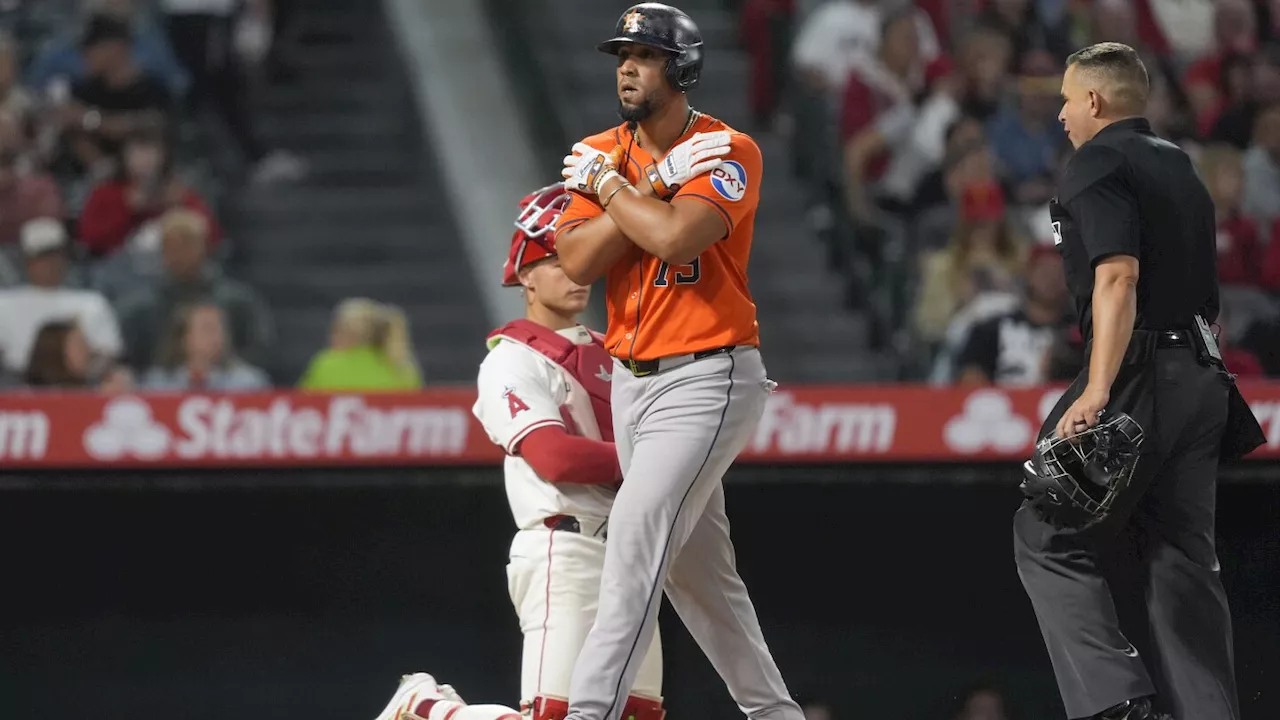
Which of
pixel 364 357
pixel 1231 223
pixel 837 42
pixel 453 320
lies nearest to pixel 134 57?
pixel 453 320

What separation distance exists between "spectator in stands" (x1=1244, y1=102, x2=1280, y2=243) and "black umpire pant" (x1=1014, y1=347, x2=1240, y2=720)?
19.2 feet

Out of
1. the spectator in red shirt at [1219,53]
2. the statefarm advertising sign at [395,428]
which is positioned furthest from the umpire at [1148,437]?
the spectator in red shirt at [1219,53]

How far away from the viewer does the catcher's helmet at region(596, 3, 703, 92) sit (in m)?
4.13

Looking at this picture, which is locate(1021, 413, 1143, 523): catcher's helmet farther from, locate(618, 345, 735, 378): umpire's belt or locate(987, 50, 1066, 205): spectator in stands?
locate(987, 50, 1066, 205): spectator in stands

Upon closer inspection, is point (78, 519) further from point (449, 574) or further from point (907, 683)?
point (907, 683)

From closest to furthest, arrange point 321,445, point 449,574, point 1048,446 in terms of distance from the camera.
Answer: point 1048,446
point 321,445
point 449,574

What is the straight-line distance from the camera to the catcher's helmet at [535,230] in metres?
4.56

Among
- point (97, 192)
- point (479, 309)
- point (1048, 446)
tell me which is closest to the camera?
point (1048, 446)

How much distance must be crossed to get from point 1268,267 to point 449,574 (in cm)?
483

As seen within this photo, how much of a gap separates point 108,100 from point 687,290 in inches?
244

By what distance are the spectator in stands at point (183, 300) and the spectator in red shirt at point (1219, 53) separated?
5405 millimetres

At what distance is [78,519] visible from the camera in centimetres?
625

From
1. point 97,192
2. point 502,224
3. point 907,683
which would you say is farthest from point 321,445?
point 502,224

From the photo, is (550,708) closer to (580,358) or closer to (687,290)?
(580,358)
